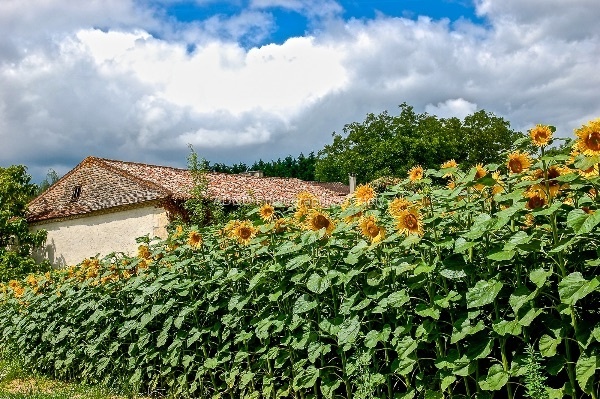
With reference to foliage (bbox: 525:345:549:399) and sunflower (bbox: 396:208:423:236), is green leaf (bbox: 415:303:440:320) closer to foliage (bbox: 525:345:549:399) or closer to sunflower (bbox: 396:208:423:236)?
sunflower (bbox: 396:208:423:236)

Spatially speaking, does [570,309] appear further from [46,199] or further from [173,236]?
[46,199]

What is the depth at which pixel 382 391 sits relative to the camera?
3857 mm

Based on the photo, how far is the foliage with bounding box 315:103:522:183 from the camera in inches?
1556

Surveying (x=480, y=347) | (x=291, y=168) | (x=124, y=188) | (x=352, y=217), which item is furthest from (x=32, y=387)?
(x=291, y=168)

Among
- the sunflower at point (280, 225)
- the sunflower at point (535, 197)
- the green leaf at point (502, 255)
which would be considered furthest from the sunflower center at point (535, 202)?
the sunflower at point (280, 225)

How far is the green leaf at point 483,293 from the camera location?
3000 millimetres

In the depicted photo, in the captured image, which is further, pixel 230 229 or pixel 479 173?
pixel 230 229

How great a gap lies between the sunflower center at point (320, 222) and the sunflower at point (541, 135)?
139 centimetres

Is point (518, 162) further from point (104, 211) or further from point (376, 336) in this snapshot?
point (104, 211)

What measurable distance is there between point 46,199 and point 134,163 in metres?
3.56

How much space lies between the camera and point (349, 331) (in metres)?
3.72

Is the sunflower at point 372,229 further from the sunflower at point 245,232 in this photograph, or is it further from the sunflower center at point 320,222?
the sunflower at point 245,232

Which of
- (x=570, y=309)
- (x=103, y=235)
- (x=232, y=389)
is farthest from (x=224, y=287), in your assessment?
(x=103, y=235)

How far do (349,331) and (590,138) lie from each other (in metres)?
1.69
